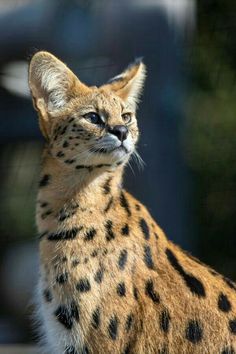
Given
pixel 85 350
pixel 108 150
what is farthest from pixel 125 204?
pixel 85 350

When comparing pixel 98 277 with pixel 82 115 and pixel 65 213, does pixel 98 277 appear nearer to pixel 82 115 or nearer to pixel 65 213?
pixel 65 213

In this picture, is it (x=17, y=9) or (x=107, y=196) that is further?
(x=17, y=9)

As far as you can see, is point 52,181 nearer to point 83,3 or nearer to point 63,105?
point 63,105

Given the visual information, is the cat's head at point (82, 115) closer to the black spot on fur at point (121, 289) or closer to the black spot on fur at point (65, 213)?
the black spot on fur at point (65, 213)

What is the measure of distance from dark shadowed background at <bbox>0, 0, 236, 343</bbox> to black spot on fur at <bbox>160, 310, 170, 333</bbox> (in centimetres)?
177

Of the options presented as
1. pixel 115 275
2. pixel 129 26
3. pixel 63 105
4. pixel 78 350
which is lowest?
pixel 78 350

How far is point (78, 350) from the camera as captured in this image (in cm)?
482

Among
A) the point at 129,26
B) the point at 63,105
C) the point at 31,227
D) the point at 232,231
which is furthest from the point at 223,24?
the point at 63,105

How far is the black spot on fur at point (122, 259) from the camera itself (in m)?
4.89

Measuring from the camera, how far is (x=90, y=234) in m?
4.95

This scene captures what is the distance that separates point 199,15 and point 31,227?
1.75 meters

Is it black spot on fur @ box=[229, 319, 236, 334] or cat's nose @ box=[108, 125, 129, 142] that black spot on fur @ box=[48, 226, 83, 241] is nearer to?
cat's nose @ box=[108, 125, 129, 142]

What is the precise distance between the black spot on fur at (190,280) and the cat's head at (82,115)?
A: 517mm

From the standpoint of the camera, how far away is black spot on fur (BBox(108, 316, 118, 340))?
4801 millimetres
